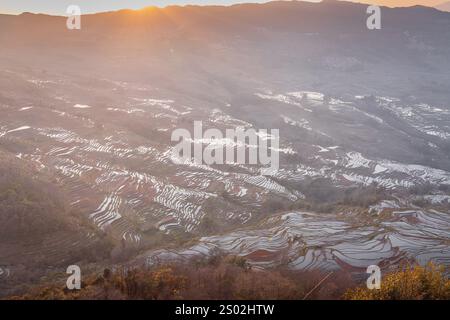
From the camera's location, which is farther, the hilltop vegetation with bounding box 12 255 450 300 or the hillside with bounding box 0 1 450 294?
the hillside with bounding box 0 1 450 294

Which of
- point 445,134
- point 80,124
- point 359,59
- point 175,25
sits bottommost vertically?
point 445,134

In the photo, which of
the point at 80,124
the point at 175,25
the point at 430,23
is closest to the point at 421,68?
the point at 430,23

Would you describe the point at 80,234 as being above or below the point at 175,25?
below

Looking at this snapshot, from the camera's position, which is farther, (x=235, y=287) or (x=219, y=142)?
(x=219, y=142)

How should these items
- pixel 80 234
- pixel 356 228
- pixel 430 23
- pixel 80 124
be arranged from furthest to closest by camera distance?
pixel 430 23 < pixel 80 124 < pixel 80 234 < pixel 356 228

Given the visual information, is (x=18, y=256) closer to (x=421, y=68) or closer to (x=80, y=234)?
(x=80, y=234)

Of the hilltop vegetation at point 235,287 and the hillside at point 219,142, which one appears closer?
the hilltop vegetation at point 235,287

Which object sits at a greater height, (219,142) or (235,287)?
(235,287)

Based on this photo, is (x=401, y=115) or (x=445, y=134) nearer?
(x=445, y=134)

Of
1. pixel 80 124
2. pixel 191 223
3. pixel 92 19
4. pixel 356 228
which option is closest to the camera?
pixel 356 228
